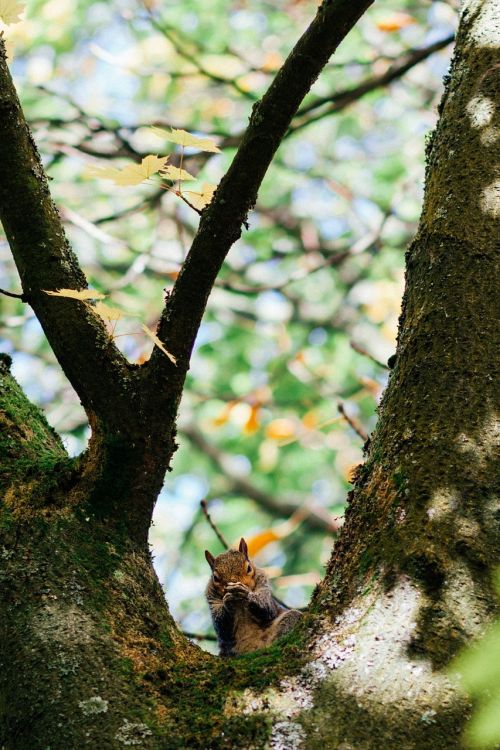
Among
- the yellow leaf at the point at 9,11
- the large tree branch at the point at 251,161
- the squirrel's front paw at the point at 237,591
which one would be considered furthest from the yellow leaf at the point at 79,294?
the squirrel's front paw at the point at 237,591

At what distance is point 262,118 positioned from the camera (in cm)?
161

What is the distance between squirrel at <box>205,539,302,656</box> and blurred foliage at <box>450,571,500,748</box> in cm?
175

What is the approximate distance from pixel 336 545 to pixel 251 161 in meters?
0.72

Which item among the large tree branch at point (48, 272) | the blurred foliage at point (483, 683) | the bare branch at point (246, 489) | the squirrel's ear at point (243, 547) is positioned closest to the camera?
the blurred foliage at point (483, 683)

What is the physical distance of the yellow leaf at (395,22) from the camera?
19.4ft

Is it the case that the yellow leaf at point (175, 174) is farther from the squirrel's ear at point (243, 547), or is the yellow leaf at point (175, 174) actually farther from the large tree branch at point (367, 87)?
the large tree branch at point (367, 87)

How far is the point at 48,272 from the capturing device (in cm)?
168

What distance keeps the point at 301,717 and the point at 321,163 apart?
7.24m

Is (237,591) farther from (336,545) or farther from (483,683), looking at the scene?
(483,683)

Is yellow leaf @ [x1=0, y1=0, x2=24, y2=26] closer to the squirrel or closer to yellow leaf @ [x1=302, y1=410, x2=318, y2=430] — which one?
the squirrel

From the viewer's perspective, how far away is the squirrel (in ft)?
10.3

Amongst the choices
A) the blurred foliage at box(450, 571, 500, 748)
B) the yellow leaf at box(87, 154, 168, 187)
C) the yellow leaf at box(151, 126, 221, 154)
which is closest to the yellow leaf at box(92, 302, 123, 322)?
the yellow leaf at box(87, 154, 168, 187)

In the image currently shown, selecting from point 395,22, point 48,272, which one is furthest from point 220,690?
point 395,22

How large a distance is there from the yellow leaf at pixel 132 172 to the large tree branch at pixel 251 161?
0.14 m
